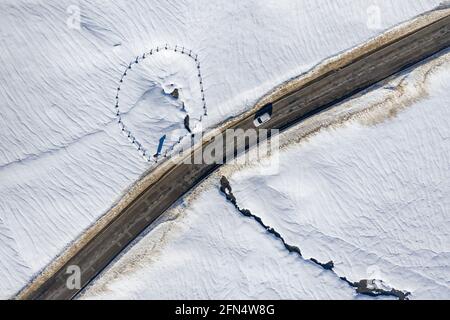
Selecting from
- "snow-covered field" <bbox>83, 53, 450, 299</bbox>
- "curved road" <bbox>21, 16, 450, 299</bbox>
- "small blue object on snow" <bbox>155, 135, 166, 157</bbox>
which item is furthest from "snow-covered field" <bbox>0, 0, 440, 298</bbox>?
"snow-covered field" <bbox>83, 53, 450, 299</bbox>

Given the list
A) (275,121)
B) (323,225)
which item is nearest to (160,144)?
(275,121)

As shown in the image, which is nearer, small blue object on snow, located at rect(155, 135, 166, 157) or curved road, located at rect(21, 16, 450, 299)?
small blue object on snow, located at rect(155, 135, 166, 157)

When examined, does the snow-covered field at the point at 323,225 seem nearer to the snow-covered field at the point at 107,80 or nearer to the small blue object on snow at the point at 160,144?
the small blue object on snow at the point at 160,144

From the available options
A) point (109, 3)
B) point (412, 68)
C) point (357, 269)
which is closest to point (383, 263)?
point (357, 269)

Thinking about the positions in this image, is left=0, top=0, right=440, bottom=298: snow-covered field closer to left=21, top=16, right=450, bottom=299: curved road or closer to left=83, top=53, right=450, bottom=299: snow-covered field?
left=21, top=16, right=450, bottom=299: curved road

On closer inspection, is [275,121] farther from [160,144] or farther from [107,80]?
[107,80]

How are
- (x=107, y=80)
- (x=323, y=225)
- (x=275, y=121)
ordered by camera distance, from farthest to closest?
(x=275, y=121)
(x=323, y=225)
(x=107, y=80)
